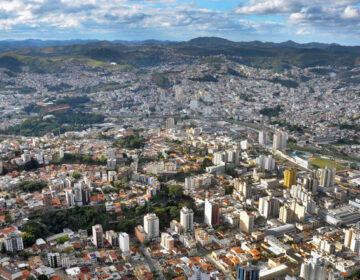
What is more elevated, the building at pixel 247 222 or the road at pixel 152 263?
the building at pixel 247 222

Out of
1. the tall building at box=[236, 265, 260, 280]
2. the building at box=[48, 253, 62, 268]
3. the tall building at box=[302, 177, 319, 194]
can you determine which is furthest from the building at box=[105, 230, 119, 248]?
the tall building at box=[302, 177, 319, 194]

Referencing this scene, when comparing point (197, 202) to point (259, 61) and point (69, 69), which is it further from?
point (259, 61)

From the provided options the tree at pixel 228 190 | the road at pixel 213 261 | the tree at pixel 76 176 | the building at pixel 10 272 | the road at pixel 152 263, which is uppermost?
the tree at pixel 76 176

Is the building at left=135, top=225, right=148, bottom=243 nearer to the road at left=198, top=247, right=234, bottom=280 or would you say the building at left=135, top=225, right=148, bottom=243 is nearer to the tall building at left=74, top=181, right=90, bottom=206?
the road at left=198, top=247, right=234, bottom=280

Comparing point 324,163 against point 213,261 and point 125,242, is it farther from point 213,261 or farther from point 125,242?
point 125,242

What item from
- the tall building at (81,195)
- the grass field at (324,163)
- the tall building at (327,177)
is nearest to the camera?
the tall building at (81,195)

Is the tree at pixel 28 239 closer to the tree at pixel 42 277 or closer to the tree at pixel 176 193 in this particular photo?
the tree at pixel 42 277

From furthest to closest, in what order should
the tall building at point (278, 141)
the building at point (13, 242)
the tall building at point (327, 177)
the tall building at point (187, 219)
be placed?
the tall building at point (278, 141)
the tall building at point (327, 177)
the tall building at point (187, 219)
the building at point (13, 242)

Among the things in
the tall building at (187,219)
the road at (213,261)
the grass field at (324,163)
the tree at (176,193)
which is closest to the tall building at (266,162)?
the grass field at (324,163)
